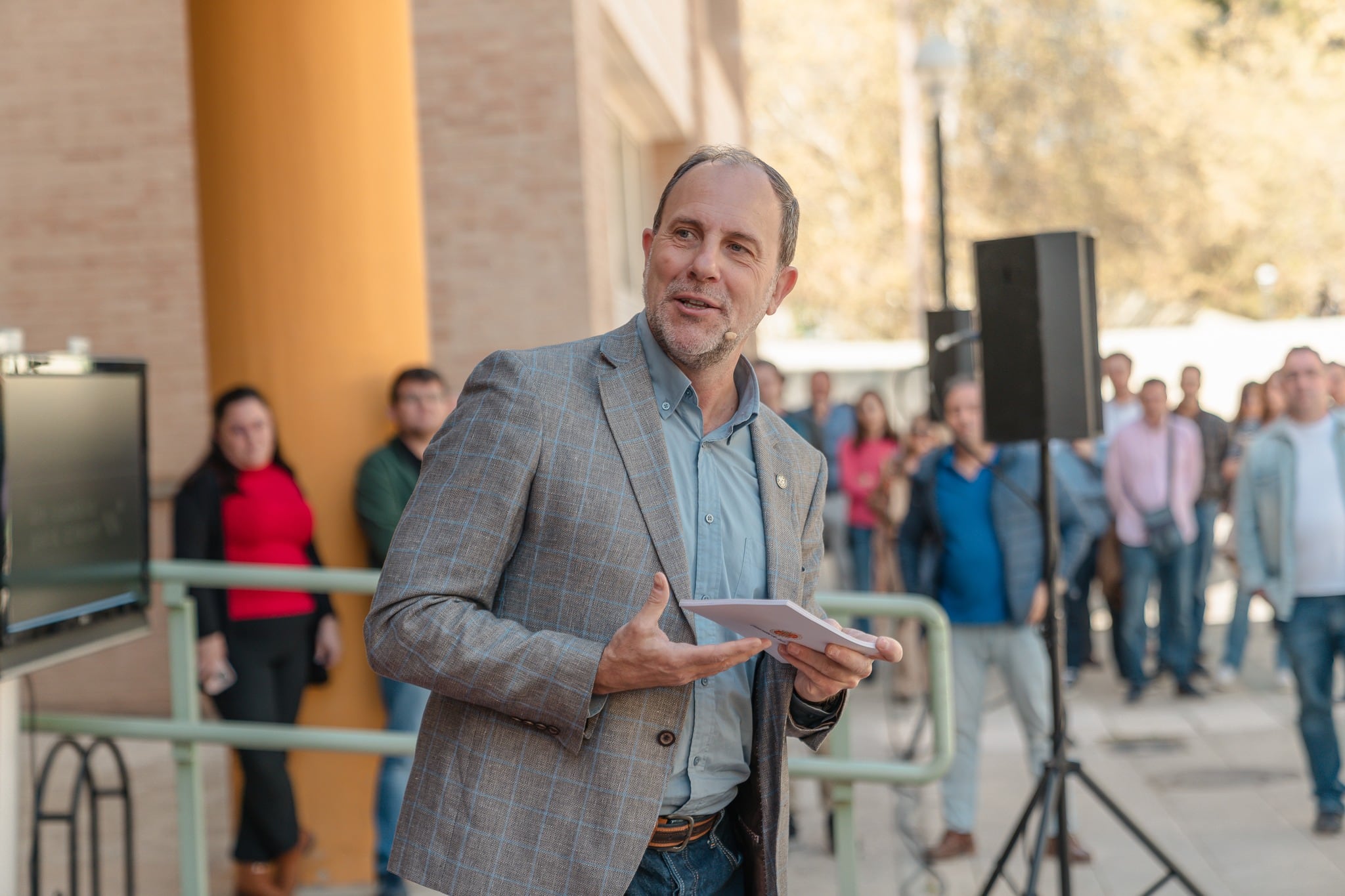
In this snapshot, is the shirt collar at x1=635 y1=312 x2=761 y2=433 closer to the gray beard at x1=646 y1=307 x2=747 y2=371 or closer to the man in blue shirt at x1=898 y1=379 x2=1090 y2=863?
the gray beard at x1=646 y1=307 x2=747 y2=371

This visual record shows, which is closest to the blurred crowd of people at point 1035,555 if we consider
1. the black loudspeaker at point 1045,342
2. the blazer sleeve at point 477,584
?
the black loudspeaker at point 1045,342

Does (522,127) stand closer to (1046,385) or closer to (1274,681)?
(1046,385)

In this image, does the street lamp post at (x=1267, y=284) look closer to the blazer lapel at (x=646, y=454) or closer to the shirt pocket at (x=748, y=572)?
the shirt pocket at (x=748, y=572)

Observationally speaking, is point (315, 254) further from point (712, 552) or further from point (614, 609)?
point (614, 609)

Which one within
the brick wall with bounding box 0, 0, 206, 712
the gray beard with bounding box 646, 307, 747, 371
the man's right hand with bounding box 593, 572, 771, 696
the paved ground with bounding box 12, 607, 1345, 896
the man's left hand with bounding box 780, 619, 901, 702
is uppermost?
the brick wall with bounding box 0, 0, 206, 712

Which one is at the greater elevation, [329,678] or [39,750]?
[329,678]

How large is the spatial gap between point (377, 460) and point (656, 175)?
1358cm

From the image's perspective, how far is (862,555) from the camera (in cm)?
1188

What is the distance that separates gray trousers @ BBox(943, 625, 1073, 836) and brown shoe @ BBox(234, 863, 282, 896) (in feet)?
9.98

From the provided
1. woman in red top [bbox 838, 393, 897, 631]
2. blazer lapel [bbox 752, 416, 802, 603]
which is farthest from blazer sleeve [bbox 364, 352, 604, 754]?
woman in red top [bbox 838, 393, 897, 631]

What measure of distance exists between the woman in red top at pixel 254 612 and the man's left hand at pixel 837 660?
3.78m

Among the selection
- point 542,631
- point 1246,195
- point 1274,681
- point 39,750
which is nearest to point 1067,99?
point 1246,195

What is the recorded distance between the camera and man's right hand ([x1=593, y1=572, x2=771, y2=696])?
A: 2082 mm

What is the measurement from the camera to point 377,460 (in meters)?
6.12
